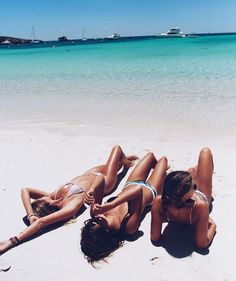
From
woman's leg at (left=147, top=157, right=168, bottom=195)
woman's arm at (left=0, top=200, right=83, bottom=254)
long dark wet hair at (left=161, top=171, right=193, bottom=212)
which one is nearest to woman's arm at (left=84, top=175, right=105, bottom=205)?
woman's arm at (left=0, top=200, right=83, bottom=254)

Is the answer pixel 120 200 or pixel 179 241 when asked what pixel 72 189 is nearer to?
pixel 120 200

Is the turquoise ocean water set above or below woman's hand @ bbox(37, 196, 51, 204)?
above

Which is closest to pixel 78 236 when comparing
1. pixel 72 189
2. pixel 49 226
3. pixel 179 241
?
pixel 49 226

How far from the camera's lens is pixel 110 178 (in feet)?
15.8

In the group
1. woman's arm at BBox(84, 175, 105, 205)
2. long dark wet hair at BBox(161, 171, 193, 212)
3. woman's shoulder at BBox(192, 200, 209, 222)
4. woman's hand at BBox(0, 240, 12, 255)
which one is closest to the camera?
long dark wet hair at BBox(161, 171, 193, 212)

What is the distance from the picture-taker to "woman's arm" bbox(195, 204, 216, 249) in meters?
3.37

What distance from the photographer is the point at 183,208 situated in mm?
3420

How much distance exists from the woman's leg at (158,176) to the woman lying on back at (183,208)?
54 cm

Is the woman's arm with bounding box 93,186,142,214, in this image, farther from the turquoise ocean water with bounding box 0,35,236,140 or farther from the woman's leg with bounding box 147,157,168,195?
the turquoise ocean water with bounding box 0,35,236,140

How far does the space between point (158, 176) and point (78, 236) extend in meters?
1.19

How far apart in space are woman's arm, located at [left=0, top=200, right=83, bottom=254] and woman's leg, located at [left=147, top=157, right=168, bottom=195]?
88 centimetres

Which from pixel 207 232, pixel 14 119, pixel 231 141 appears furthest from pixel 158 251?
pixel 14 119

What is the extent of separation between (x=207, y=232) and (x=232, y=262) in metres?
0.35

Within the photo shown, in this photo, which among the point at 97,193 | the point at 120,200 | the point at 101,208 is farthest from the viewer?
the point at 97,193
